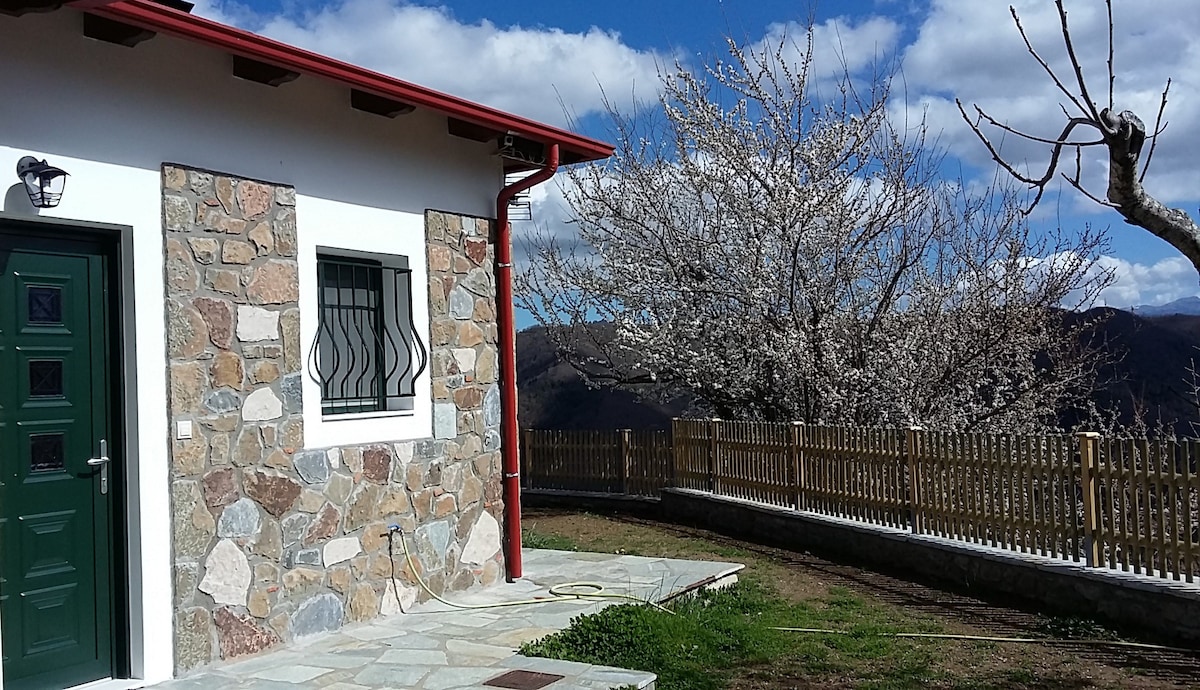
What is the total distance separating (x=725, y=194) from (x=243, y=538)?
29.2 feet

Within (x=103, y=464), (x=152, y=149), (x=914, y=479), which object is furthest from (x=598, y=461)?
(x=152, y=149)

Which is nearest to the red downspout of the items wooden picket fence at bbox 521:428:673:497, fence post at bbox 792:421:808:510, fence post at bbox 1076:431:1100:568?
fence post at bbox 792:421:808:510

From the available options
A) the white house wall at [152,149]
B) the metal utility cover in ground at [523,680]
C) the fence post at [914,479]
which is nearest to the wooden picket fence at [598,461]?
the fence post at [914,479]

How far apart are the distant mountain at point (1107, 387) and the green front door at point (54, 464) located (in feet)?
34.4

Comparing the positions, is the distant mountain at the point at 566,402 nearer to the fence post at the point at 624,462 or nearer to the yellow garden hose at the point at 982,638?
the fence post at the point at 624,462

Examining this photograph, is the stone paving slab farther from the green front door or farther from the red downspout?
the green front door

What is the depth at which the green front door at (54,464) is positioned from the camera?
507 centimetres

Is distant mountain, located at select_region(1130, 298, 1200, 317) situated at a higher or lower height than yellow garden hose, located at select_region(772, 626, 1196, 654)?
higher

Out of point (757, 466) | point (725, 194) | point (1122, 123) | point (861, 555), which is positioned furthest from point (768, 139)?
point (1122, 123)

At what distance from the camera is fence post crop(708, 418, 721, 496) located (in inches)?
503

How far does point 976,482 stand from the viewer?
8.99m

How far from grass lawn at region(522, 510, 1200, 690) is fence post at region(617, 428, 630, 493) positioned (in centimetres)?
584

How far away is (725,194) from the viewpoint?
1345 cm

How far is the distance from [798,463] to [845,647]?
4.60m
